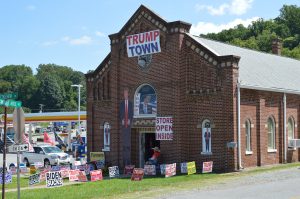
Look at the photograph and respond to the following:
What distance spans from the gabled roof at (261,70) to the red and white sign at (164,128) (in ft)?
15.2

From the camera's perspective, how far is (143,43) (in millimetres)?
29297

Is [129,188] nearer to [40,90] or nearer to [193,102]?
[193,102]

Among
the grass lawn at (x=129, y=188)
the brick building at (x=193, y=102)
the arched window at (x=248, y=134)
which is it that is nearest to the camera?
the grass lawn at (x=129, y=188)

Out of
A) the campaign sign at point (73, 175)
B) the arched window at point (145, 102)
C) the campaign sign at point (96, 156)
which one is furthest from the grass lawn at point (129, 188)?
the campaign sign at point (96, 156)

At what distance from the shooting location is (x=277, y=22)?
104 m

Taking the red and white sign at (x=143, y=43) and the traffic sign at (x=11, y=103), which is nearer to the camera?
the traffic sign at (x=11, y=103)

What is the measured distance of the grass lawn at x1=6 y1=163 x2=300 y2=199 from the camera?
18.5m

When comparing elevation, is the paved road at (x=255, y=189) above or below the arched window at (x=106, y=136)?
below

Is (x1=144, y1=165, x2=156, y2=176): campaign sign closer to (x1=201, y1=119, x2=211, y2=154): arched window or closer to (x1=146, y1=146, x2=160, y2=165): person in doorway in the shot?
(x1=146, y1=146, x2=160, y2=165): person in doorway

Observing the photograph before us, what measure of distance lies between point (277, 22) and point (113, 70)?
8020 cm

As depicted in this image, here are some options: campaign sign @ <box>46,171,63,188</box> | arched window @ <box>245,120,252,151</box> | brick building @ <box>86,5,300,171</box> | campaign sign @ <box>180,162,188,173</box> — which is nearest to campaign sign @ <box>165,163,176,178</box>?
campaign sign @ <box>180,162,188,173</box>

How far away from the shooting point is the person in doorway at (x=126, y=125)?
97.7ft

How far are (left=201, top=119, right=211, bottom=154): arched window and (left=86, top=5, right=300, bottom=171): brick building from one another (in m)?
0.05

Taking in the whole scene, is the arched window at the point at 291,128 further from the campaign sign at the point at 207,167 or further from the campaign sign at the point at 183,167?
the campaign sign at the point at 183,167
